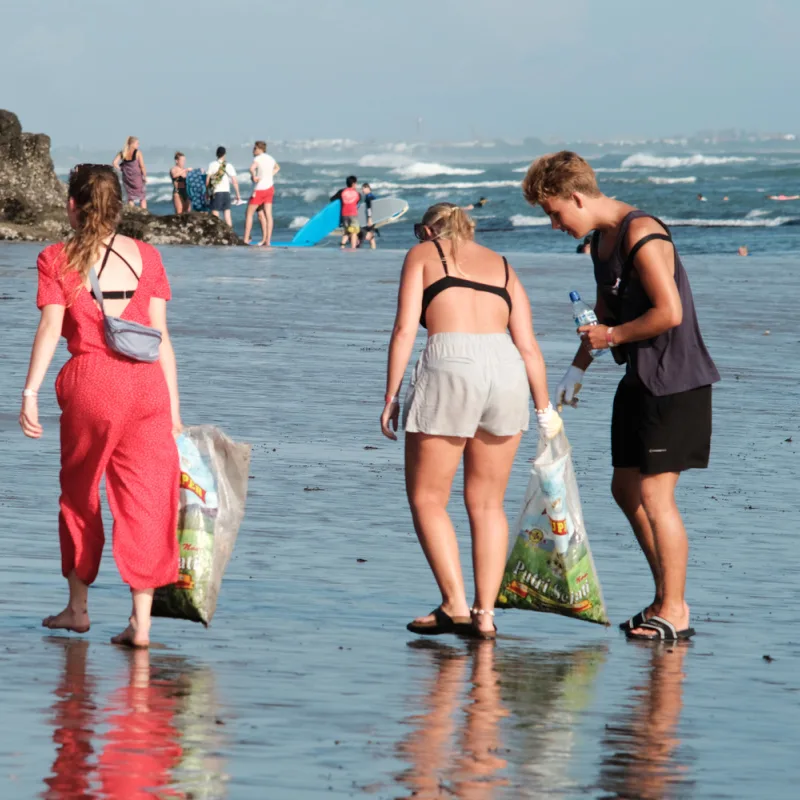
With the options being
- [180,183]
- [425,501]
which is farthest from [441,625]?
[180,183]

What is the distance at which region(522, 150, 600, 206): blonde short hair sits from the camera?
5.50 metres

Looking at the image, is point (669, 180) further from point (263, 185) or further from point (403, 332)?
point (403, 332)

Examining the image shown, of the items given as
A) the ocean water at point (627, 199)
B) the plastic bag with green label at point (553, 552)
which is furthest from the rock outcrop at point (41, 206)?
the plastic bag with green label at point (553, 552)

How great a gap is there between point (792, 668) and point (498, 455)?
3.90ft

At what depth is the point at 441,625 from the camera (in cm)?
548

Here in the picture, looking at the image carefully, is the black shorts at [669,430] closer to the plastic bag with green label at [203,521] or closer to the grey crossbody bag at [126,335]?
the plastic bag with green label at [203,521]

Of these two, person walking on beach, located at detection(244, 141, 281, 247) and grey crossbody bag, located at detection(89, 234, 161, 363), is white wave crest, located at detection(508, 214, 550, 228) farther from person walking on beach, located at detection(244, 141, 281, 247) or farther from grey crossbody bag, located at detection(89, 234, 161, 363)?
grey crossbody bag, located at detection(89, 234, 161, 363)

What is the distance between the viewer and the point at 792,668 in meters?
5.06

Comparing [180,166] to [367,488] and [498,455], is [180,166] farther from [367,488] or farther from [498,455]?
[498,455]

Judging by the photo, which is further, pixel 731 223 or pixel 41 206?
pixel 731 223

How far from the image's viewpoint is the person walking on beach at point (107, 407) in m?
5.09

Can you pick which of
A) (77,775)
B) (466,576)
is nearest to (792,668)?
(466,576)

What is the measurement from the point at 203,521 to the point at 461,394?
0.92 m

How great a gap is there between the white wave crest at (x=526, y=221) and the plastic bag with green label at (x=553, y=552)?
133 feet
